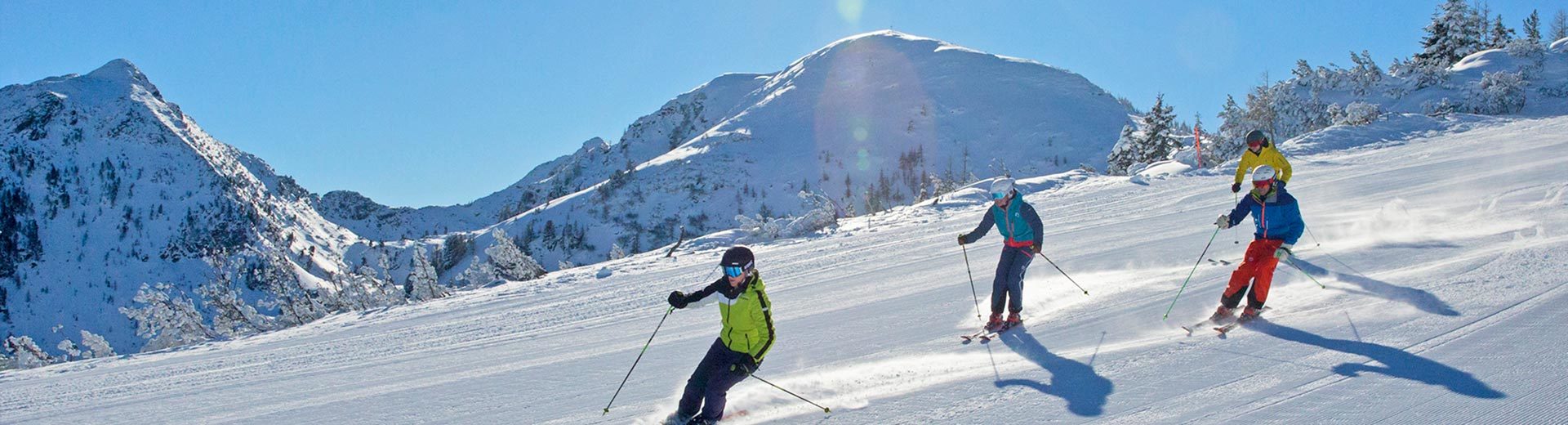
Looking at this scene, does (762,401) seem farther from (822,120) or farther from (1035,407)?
(822,120)

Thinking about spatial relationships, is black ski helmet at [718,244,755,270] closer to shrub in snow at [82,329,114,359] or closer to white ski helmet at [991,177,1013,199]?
white ski helmet at [991,177,1013,199]

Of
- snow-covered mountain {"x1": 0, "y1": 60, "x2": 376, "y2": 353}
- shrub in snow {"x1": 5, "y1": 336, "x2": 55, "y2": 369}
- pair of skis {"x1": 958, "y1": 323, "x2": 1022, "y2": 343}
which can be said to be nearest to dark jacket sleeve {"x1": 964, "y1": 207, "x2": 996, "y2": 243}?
pair of skis {"x1": 958, "y1": 323, "x2": 1022, "y2": 343}

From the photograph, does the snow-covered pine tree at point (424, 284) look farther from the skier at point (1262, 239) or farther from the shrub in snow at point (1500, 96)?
the shrub in snow at point (1500, 96)

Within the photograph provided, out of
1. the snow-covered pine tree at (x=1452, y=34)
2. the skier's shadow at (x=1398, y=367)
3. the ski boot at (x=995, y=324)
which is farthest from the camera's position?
the snow-covered pine tree at (x=1452, y=34)

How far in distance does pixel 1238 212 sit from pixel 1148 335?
184 centimetres

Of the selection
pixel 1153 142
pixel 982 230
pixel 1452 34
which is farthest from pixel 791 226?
pixel 1452 34

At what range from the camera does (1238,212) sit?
7324mm

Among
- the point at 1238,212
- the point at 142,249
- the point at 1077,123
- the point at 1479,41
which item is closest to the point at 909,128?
the point at 1077,123

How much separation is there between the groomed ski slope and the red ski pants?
260mm

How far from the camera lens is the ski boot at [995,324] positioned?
7277 mm

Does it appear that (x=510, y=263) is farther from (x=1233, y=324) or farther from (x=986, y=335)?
(x=1233, y=324)

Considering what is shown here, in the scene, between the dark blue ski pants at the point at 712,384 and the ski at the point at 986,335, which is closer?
the dark blue ski pants at the point at 712,384

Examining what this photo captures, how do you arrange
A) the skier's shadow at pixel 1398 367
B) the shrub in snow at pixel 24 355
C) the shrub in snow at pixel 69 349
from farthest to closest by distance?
the shrub in snow at pixel 69 349 < the shrub in snow at pixel 24 355 < the skier's shadow at pixel 1398 367

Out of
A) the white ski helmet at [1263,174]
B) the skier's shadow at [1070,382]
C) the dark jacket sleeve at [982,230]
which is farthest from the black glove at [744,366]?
the white ski helmet at [1263,174]
